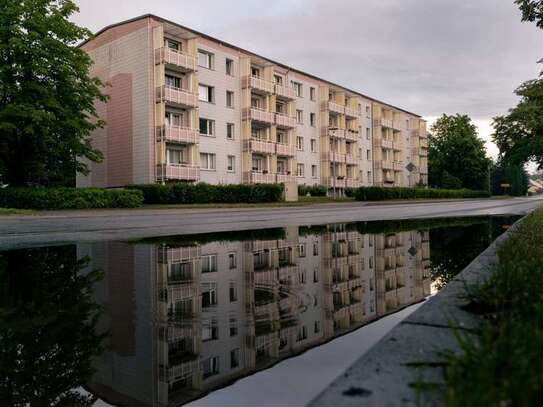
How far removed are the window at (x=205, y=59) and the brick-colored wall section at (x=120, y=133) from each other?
639 centimetres

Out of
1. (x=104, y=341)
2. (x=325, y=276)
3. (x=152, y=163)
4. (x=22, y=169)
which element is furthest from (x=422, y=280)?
(x=152, y=163)

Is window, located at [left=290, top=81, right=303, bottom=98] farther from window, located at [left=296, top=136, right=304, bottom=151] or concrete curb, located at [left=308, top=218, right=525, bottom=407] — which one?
concrete curb, located at [left=308, top=218, right=525, bottom=407]

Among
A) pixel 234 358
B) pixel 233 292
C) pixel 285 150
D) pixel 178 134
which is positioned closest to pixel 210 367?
→ pixel 234 358

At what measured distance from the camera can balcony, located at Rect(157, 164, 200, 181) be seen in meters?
35.5

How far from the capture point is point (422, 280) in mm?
5301

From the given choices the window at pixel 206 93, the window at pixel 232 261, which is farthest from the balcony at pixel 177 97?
the window at pixel 232 261

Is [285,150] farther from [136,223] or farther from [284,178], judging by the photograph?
[136,223]

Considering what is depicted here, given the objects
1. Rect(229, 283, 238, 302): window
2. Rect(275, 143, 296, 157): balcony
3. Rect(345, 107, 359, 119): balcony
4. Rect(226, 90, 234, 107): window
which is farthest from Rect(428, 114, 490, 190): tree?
Rect(229, 283, 238, 302): window

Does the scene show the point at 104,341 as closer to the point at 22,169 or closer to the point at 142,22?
the point at 22,169

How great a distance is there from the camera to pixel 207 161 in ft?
135

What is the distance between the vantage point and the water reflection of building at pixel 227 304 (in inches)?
101

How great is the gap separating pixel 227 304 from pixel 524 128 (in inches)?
903

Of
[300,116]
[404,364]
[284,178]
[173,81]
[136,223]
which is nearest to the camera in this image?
[404,364]

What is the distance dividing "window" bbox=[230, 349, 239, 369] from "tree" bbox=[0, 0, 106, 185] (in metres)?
28.2
